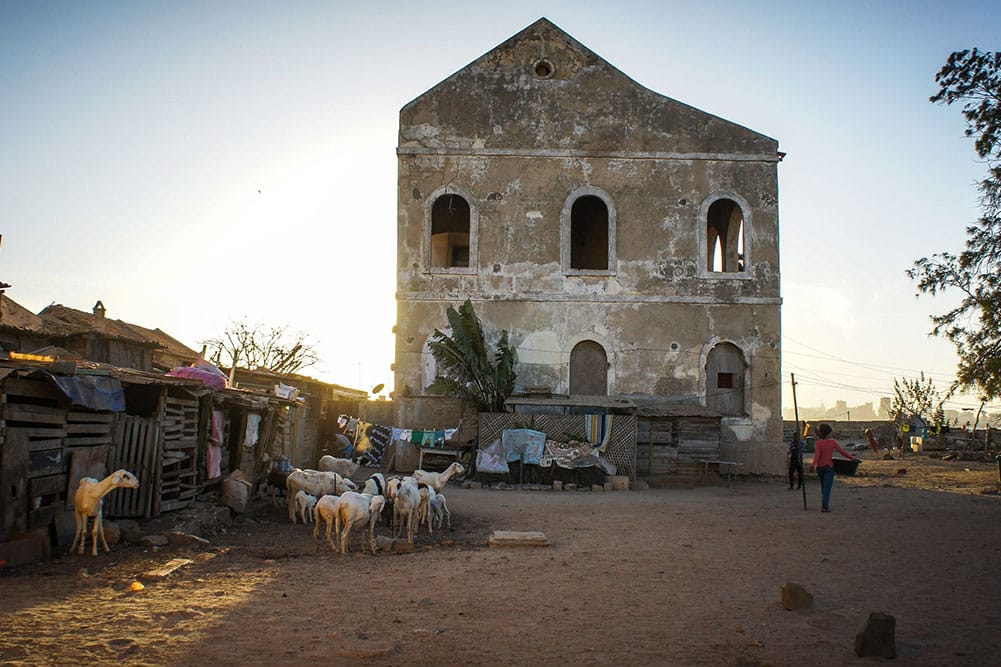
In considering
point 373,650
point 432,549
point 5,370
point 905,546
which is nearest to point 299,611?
point 373,650

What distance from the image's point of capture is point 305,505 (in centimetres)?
1360

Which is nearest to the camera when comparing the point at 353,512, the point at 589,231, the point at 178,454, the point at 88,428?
the point at 353,512

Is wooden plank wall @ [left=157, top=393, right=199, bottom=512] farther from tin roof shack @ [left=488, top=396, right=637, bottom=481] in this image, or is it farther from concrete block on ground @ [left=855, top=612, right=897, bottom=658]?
concrete block on ground @ [left=855, top=612, right=897, bottom=658]

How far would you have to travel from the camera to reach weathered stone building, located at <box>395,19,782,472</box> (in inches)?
925

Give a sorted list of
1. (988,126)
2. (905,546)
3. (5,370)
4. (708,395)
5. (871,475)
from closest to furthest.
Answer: (5,370), (905,546), (988,126), (708,395), (871,475)

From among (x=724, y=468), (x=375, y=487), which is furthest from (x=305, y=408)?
(x=375, y=487)

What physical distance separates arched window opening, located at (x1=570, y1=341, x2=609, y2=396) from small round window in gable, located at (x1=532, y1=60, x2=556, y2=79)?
8.25m

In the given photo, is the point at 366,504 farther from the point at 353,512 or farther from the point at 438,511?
the point at 438,511

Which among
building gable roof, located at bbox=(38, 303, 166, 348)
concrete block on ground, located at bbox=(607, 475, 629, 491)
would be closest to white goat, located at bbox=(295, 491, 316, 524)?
concrete block on ground, located at bbox=(607, 475, 629, 491)

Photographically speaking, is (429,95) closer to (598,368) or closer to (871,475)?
(598,368)

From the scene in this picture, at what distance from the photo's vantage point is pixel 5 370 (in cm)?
909

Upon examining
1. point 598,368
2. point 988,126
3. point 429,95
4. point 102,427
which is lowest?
point 102,427

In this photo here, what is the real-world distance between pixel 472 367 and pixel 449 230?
6.72 metres

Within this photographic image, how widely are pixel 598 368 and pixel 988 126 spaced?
1132 cm
